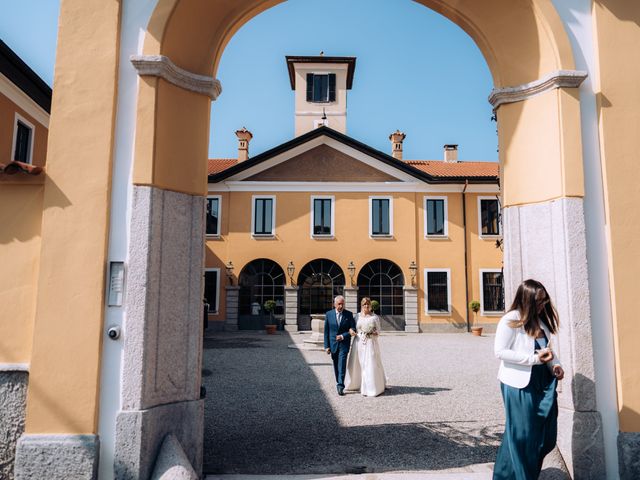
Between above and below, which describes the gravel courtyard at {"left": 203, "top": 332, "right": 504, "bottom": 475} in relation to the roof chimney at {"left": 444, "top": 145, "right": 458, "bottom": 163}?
below

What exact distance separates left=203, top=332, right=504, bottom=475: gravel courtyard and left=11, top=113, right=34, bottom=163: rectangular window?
294 inches

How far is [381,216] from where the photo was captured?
24016 millimetres

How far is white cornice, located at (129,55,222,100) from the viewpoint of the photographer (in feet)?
14.0

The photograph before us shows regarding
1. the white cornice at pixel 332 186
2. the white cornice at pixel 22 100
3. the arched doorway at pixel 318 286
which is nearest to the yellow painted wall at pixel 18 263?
the white cornice at pixel 22 100

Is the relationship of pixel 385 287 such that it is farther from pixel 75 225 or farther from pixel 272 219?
pixel 75 225

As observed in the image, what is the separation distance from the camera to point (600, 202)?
4359mm

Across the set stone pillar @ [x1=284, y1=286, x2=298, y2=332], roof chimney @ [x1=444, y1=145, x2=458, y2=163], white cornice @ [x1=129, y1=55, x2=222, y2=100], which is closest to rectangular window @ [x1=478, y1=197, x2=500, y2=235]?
roof chimney @ [x1=444, y1=145, x2=458, y2=163]

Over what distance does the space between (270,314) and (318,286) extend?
104 inches

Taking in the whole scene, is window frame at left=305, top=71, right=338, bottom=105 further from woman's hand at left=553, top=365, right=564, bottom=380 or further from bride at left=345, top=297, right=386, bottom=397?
woman's hand at left=553, top=365, right=564, bottom=380

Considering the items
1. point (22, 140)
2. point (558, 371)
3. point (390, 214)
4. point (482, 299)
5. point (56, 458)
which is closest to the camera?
point (558, 371)

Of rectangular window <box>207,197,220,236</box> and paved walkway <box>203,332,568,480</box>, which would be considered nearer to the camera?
paved walkway <box>203,332,568,480</box>

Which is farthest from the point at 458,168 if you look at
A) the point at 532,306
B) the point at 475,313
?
the point at 532,306

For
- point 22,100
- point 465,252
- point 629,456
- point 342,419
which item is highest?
point 22,100

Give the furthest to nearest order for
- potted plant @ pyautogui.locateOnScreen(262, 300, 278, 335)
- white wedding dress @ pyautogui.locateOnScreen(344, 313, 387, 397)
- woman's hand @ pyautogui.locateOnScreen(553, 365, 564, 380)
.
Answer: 1. potted plant @ pyautogui.locateOnScreen(262, 300, 278, 335)
2. white wedding dress @ pyautogui.locateOnScreen(344, 313, 387, 397)
3. woman's hand @ pyautogui.locateOnScreen(553, 365, 564, 380)
